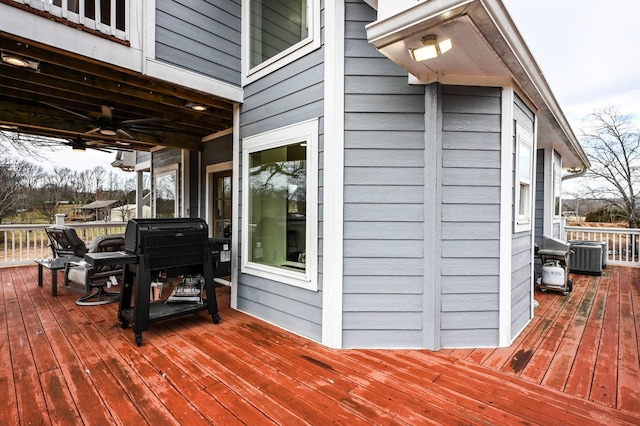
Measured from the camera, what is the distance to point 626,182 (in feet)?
34.4

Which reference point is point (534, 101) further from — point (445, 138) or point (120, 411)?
Answer: point (120, 411)

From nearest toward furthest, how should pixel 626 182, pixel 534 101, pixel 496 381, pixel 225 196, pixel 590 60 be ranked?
pixel 496 381 < pixel 534 101 < pixel 225 196 < pixel 626 182 < pixel 590 60

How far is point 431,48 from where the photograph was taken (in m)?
2.03

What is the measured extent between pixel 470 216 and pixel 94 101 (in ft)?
15.0

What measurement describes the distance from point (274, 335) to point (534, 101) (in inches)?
139

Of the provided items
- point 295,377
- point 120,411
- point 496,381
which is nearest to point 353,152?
point 295,377

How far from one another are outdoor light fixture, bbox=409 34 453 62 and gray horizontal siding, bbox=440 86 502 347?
0.64m

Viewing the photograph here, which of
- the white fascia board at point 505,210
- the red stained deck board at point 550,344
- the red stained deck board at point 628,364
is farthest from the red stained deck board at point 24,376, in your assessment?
the red stained deck board at point 628,364

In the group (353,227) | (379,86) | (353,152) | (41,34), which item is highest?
(41,34)

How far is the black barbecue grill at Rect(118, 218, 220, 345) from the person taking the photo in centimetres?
286

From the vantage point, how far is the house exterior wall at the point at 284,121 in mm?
2855

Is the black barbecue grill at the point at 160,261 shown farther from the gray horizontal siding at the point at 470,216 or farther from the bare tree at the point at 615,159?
the bare tree at the point at 615,159

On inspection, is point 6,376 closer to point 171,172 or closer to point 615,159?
point 171,172

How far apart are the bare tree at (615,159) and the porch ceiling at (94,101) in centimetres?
1283
